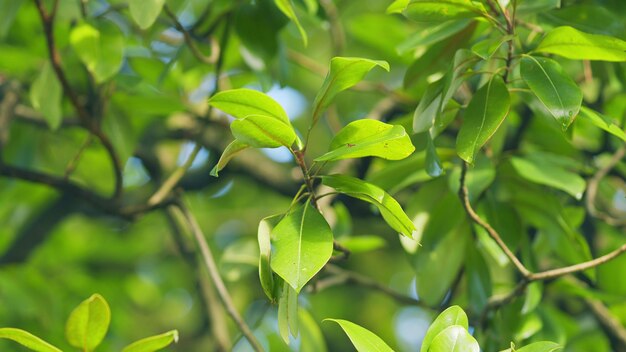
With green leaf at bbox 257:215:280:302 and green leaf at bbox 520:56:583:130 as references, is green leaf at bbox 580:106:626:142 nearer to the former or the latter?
green leaf at bbox 520:56:583:130

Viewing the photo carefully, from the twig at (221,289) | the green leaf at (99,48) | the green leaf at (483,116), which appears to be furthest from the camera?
the green leaf at (99,48)

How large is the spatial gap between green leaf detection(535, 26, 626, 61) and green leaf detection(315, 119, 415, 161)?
0.26 metres

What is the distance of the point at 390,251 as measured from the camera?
3.57m

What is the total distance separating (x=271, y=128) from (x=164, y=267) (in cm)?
264

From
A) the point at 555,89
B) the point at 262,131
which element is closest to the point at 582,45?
the point at 555,89

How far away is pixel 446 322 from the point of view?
3.51 feet

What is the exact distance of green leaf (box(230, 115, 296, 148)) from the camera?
1007 millimetres

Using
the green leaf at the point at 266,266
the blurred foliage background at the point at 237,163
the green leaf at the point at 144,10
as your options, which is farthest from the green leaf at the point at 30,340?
the blurred foliage background at the point at 237,163

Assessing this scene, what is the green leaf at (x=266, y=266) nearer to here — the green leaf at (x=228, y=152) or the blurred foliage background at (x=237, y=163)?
the green leaf at (x=228, y=152)

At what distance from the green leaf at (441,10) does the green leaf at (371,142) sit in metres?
0.18

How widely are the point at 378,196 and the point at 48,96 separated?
826 millimetres

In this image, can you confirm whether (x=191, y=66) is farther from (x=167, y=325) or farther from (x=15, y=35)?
(x=167, y=325)

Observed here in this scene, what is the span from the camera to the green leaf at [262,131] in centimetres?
101

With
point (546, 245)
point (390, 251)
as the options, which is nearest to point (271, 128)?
point (546, 245)
